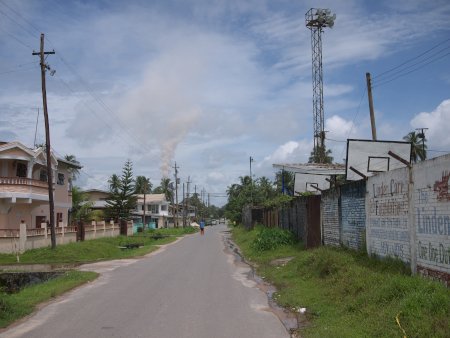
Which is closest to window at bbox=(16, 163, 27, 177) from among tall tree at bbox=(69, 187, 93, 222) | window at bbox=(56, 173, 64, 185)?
window at bbox=(56, 173, 64, 185)

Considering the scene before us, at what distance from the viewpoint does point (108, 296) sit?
12383 mm

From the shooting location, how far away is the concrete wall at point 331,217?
16.6 m

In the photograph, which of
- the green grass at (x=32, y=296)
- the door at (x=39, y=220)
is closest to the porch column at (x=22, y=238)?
the door at (x=39, y=220)

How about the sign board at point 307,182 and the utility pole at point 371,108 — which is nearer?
the utility pole at point 371,108

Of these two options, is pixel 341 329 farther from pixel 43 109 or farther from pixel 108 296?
pixel 43 109

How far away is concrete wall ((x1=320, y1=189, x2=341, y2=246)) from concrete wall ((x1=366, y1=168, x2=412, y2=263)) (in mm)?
3406

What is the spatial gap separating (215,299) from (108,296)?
277 cm

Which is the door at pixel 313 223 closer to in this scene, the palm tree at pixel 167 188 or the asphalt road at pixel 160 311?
the asphalt road at pixel 160 311

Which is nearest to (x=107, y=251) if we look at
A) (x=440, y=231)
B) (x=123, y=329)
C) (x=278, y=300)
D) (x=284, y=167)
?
(x=284, y=167)

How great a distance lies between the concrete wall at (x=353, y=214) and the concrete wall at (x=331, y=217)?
1.96 feet

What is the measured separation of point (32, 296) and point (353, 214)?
9140 millimetres

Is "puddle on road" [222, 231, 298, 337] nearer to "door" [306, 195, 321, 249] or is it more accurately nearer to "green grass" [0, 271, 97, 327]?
"door" [306, 195, 321, 249]

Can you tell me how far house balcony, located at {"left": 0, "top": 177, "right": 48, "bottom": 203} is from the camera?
3056 centimetres

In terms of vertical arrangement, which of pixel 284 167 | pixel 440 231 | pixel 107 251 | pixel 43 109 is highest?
pixel 43 109
